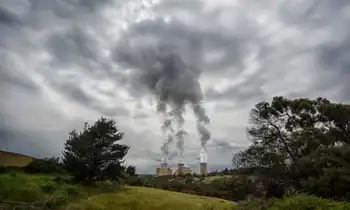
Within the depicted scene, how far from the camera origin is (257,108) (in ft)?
115

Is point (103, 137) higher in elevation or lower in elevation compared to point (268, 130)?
lower

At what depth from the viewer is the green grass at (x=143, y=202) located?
1747 centimetres

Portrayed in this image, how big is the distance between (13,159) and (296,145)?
975 inches

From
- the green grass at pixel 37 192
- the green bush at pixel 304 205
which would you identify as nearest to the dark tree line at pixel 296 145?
the green bush at pixel 304 205

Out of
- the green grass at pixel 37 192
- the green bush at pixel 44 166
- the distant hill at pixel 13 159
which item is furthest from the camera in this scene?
the green bush at pixel 44 166

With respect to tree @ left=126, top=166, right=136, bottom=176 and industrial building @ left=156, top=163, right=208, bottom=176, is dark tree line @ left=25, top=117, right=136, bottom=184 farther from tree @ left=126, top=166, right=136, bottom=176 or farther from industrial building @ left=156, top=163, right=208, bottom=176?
industrial building @ left=156, top=163, right=208, bottom=176

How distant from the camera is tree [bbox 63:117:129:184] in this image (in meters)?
21.7

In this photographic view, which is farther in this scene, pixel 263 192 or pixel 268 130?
pixel 268 130

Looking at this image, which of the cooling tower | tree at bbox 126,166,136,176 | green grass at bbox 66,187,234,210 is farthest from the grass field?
the cooling tower

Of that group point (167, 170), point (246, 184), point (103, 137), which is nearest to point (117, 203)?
point (103, 137)

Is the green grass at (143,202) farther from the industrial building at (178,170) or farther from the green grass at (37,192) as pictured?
the industrial building at (178,170)

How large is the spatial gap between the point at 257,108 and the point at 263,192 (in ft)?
28.4

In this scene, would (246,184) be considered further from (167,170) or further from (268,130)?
(167,170)

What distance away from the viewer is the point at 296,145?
3144cm
